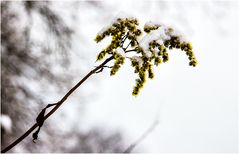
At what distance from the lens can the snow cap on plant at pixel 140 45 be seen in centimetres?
177

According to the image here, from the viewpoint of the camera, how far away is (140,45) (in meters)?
1.77

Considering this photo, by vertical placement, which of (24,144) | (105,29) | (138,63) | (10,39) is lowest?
(138,63)

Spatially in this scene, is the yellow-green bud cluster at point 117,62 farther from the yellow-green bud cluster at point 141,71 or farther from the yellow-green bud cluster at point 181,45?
the yellow-green bud cluster at point 181,45

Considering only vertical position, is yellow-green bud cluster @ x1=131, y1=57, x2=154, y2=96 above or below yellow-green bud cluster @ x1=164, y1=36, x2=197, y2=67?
below

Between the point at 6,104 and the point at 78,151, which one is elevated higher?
the point at 78,151

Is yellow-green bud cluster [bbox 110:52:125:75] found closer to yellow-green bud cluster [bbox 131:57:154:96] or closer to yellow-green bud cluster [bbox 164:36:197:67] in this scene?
yellow-green bud cluster [bbox 131:57:154:96]

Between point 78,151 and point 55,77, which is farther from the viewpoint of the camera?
point 78,151

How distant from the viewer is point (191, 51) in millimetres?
1826

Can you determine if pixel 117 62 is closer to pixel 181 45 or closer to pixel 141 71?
pixel 141 71

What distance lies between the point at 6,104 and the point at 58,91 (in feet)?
4.88

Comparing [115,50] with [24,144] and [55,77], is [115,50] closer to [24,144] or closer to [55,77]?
[55,77]

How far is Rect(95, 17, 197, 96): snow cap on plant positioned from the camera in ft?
5.79

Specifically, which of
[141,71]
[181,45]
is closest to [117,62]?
[141,71]

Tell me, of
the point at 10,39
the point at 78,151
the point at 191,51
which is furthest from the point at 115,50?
the point at 78,151
